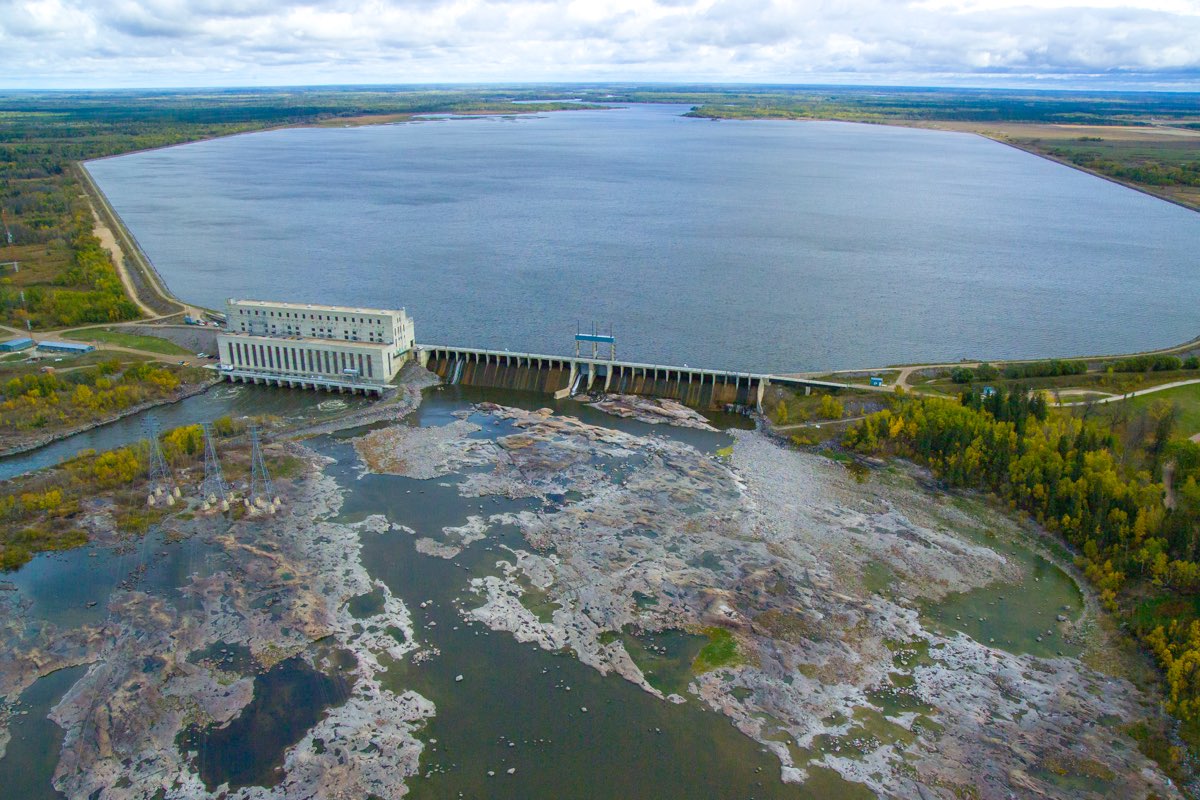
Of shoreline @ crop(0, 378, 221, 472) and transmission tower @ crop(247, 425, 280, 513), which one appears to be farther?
shoreline @ crop(0, 378, 221, 472)

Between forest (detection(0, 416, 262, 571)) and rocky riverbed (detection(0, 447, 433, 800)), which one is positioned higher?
forest (detection(0, 416, 262, 571))

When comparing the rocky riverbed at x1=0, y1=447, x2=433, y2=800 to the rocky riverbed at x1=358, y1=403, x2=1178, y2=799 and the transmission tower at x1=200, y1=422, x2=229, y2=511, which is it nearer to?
the transmission tower at x1=200, y1=422, x2=229, y2=511

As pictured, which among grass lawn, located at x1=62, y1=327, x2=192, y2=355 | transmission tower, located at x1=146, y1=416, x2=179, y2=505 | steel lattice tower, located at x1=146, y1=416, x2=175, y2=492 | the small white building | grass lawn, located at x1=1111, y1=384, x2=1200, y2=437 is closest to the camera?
transmission tower, located at x1=146, y1=416, x2=179, y2=505

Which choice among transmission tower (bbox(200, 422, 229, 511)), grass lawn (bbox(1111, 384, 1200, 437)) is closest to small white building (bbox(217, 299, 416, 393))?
transmission tower (bbox(200, 422, 229, 511))

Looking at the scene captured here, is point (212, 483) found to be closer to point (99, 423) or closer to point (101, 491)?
point (101, 491)

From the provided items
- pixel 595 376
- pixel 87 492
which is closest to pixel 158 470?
pixel 87 492

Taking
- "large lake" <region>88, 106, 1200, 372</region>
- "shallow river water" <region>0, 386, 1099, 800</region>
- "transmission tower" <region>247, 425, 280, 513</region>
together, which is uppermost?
"large lake" <region>88, 106, 1200, 372</region>
